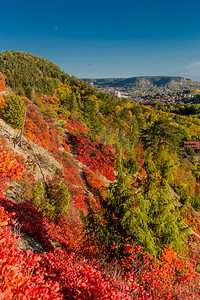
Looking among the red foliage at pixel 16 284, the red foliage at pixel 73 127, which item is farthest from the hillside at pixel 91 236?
the red foliage at pixel 73 127

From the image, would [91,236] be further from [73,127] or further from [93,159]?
[73,127]

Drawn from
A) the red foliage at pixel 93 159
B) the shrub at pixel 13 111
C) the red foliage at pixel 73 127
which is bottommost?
the red foliage at pixel 93 159

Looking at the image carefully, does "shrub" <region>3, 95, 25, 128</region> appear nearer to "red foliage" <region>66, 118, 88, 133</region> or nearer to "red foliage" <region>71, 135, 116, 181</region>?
"red foliage" <region>71, 135, 116, 181</region>

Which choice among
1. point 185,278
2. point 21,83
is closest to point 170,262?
point 185,278

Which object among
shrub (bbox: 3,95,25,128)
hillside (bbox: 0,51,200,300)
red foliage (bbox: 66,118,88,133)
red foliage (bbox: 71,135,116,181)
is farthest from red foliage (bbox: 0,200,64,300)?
red foliage (bbox: 66,118,88,133)

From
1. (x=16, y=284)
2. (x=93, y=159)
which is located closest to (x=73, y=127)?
(x=93, y=159)

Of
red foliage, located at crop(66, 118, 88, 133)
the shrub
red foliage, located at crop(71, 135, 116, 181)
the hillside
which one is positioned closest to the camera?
the hillside

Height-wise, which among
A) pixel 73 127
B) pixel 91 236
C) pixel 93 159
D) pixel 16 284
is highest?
pixel 16 284

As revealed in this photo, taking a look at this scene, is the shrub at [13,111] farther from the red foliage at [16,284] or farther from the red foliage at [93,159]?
the red foliage at [16,284]

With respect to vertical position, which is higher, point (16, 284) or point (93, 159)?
point (16, 284)

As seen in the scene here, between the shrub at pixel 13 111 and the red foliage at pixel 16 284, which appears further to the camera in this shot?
the shrub at pixel 13 111

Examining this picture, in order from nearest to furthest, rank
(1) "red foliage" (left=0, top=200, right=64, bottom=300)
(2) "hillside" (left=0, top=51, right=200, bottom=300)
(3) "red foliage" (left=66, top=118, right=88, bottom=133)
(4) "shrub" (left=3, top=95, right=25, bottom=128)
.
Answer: (1) "red foliage" (left=0, top=200, right=64, bottom=300), (2) "hillside" (left=0, top=51, right=200, bottom=300), (4) "shrub" (left=3, top=95, right=25, bottom=128), (3) "red foliage" (left=66, top=118, right=88, bottom=133)

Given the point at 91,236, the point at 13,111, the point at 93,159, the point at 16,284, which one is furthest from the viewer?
the point at 93,159
